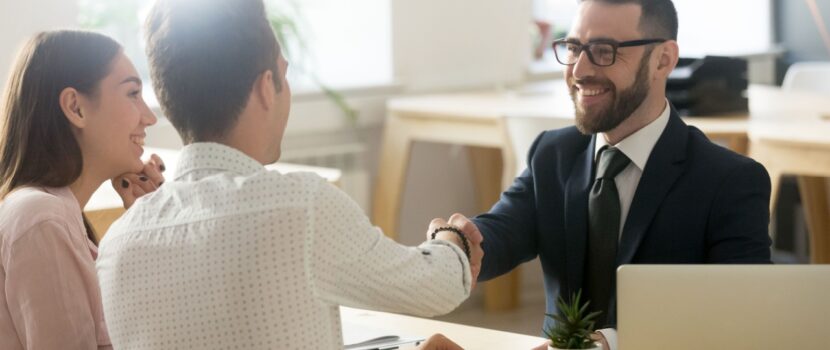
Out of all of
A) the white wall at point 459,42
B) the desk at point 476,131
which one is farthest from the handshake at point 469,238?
the white wall at point 459,42

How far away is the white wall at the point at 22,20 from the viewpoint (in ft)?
12.1

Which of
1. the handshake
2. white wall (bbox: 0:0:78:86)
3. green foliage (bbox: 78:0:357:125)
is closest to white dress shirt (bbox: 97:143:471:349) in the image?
the handshake

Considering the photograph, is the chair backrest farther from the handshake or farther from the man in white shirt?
the man in white shirt

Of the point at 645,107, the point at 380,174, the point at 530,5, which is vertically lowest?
the point at 380,174

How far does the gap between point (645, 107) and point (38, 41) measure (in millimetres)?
1073

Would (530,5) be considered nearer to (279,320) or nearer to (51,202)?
(51,202)

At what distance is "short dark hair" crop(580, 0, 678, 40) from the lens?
7.68 ft

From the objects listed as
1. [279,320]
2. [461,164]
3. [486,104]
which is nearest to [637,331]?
[279,320]

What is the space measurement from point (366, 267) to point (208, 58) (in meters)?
0.32

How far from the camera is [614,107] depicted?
231cm

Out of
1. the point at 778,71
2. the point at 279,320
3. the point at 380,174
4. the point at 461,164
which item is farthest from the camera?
the point at 778,71

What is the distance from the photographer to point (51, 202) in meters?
1.93

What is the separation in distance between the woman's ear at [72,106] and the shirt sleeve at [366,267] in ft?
2.30

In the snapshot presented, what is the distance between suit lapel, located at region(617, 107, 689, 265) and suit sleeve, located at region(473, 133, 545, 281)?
245mm
